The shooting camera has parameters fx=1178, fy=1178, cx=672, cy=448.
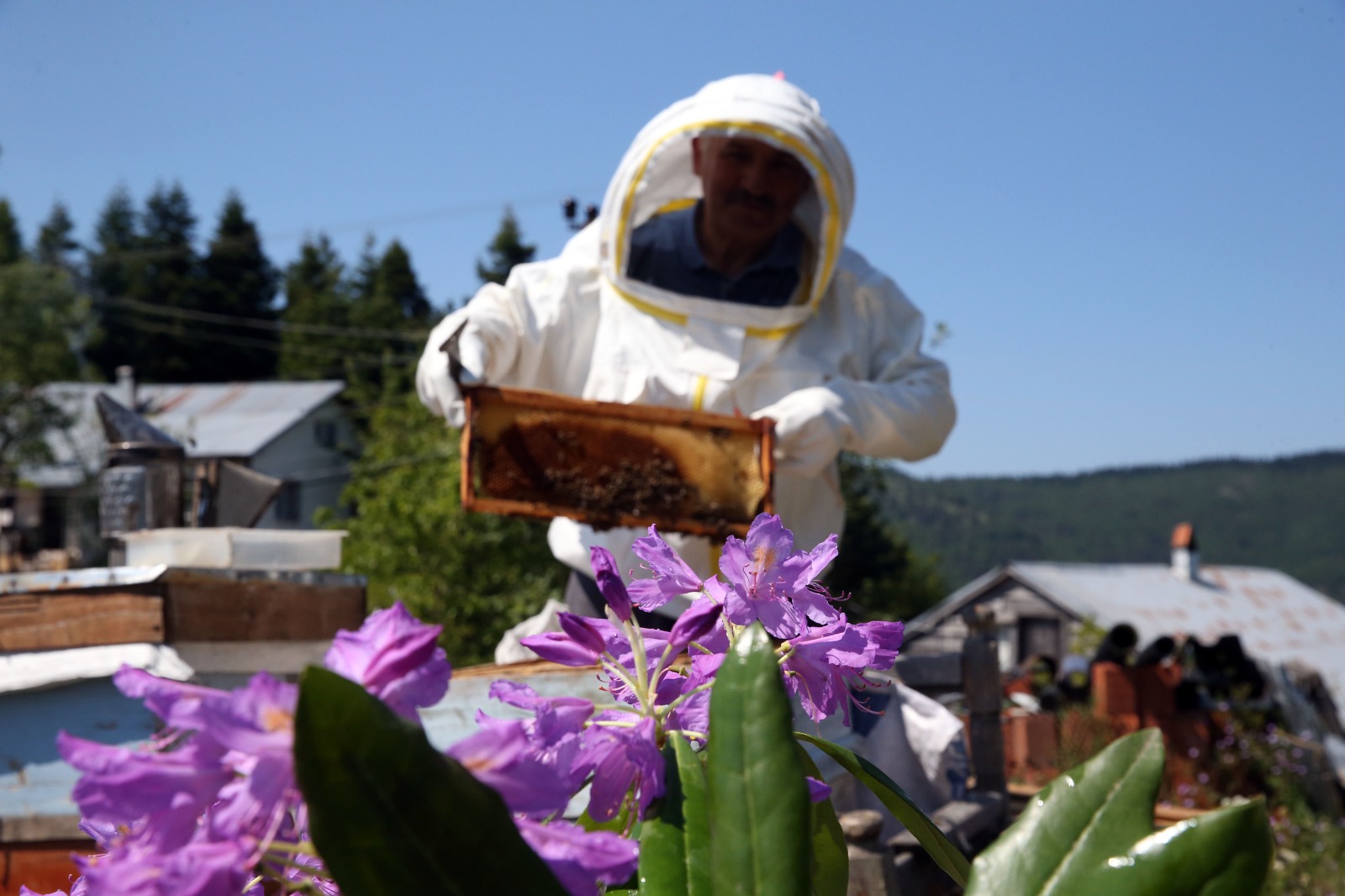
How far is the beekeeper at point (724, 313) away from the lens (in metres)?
3.01

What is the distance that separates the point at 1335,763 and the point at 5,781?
11469 mm

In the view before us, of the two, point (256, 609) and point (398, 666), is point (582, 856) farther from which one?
point (256, 609)

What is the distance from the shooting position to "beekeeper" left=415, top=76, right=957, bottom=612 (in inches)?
118

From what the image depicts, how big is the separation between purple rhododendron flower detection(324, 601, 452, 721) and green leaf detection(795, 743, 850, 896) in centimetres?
23

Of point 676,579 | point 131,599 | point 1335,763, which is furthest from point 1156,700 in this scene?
point 676,579

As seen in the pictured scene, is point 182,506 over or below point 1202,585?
over

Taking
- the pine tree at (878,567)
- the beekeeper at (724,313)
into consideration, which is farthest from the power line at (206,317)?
the beekeeper at (724,313)

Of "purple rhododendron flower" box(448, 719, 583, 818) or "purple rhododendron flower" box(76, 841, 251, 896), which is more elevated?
"purple rhododendron flower" box(448, 719, 583, 818)

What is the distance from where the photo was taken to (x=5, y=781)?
2275 millimetres

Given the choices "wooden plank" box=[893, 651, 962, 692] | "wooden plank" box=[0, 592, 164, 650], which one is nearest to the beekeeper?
"wooden plank" box=[893, 651, 962, 692]

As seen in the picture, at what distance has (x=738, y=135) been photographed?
9.86 feet

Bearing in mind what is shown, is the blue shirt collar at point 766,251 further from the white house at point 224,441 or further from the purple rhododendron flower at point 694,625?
the white house at point 224,441

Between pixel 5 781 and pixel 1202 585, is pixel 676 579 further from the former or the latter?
pixel 1202 585

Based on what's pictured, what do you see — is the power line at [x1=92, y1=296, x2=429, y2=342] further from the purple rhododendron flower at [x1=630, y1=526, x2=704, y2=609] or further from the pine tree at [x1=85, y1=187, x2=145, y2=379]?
the purple rhododendron flower at [x1=630, y1=526, x2=704, y2=609]
